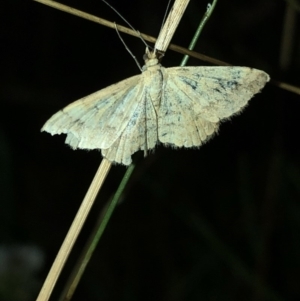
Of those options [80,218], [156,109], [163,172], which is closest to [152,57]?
[156,109]

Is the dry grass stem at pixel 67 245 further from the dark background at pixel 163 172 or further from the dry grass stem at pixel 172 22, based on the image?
the dark background at pixel 163 172

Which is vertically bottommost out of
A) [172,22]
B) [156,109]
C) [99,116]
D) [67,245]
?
[67,245]

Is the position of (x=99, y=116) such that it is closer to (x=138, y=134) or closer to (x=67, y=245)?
(x=138, y=134)

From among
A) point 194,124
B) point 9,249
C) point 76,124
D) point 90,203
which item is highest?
point 194,124

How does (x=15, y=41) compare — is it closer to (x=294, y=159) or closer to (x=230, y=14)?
(x=230, y=14)

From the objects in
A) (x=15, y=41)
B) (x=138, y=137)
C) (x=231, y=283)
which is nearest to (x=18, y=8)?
(x=15, y=41)

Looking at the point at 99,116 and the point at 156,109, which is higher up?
the point at 156,109

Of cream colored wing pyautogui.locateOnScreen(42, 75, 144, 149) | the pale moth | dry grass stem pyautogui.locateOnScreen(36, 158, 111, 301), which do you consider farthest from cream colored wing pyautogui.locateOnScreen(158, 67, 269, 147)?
dry grass stem pyautogui.locateOnScreen(36, 158, 111, 301)
